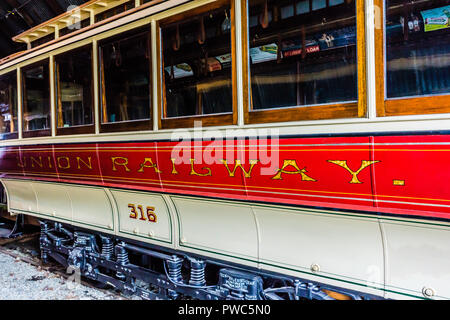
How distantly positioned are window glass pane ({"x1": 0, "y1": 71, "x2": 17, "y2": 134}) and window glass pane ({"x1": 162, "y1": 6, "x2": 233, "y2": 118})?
9.27 ft

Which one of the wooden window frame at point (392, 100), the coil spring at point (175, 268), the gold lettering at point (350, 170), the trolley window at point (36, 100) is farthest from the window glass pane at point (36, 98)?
the wooden window frame at point (392, 100)

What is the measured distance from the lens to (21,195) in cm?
484

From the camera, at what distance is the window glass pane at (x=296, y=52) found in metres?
2.40

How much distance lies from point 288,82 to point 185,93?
0.88m

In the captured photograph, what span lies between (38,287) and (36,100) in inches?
86.6

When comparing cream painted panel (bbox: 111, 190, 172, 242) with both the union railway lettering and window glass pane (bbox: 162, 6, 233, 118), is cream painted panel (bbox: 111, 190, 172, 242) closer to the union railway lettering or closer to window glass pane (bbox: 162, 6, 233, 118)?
the union railway lettering

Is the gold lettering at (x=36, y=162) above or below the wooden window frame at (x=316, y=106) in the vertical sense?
below

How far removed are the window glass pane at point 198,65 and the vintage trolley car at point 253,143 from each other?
0.05 ft

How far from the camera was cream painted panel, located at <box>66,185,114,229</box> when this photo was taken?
3.54 metres

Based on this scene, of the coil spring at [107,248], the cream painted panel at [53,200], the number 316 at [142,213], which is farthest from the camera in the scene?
the cream painted panel at [53,200]

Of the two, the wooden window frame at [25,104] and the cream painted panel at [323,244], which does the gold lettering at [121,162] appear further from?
the cream painted panel at [323,244]

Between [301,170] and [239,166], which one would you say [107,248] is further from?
[301,170]

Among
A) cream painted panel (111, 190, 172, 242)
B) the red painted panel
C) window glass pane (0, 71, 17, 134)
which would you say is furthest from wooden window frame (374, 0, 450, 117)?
window glass pane (0, 71, 17, 134)

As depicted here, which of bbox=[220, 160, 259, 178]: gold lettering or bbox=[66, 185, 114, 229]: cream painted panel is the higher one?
bbox=[220, 160, 259, 178]: gold lettering
